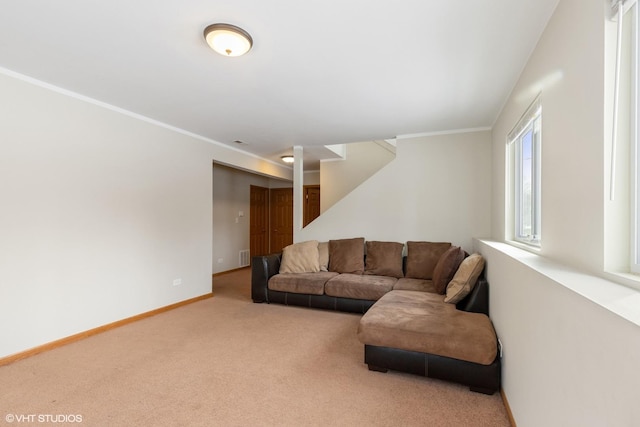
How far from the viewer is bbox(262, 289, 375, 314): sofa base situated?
12.3 ft

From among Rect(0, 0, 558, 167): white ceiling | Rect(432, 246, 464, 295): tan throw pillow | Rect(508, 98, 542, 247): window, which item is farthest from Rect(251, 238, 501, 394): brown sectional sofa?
Rect(0, 0, 558, 167): white ceiling

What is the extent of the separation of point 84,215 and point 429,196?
430 cm

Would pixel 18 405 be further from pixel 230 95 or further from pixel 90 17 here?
pixel 230 95

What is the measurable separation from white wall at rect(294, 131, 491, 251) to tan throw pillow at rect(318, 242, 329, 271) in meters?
0.34

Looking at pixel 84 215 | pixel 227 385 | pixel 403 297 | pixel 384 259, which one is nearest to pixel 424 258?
pixel 384 259

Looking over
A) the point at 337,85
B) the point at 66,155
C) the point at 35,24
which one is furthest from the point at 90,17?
the point at 337,85

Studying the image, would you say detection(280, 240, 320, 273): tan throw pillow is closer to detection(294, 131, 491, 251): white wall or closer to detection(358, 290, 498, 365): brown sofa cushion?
detection(294, 131, 491, 251): white wall

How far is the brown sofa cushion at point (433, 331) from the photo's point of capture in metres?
2.03

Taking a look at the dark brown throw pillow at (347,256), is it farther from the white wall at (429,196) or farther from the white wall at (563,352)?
the white wall at (563,352)

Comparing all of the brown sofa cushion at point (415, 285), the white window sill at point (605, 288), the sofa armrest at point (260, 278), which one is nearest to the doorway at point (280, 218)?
the sofa armrest at point (260, 278)

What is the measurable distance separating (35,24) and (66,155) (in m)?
1.36

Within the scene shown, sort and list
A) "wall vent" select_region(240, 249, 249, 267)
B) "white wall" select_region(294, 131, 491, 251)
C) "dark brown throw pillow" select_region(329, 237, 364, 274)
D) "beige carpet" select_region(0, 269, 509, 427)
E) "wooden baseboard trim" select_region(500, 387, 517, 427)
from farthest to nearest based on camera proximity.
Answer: "wall vent" select_region(240, 249, 249, 267) → "dark brown throw pillow" select_region(329, 237, 364, 274) → "white wall" select_region(294, 131, 491, 251) → "beige carpet" select_region(0, 269, 509, 427) → "wooden baseboard trim" select_region(500, 387, 517, 427)

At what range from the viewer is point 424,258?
4039 millimetres

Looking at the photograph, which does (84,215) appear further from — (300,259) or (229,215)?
(229,215)
